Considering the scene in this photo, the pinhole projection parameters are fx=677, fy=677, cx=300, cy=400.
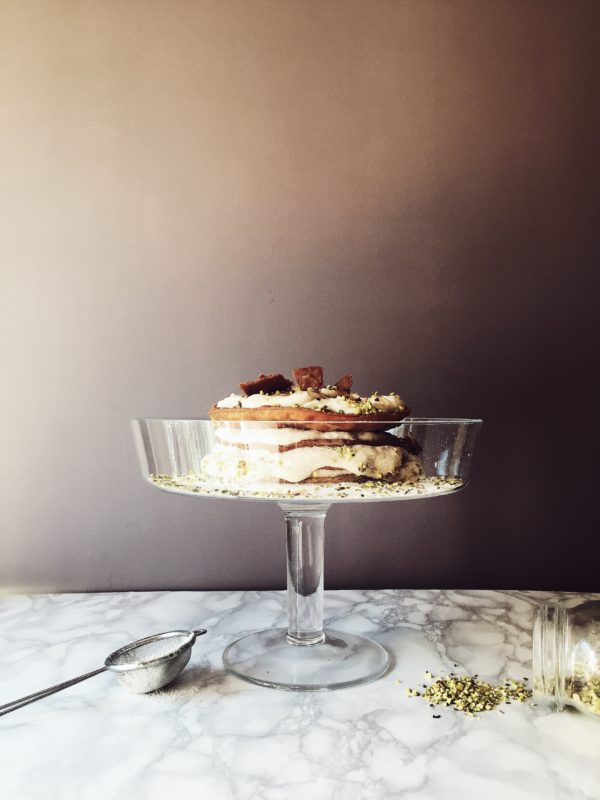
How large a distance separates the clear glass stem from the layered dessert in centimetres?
17

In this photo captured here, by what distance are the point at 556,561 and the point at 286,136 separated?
995mm

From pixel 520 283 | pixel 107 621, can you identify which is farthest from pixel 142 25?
pixel 107 621

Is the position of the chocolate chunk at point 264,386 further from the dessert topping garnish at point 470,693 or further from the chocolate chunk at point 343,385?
the dessert topping garnish at point 470,693

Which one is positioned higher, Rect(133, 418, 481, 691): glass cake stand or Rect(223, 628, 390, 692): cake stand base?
Rect(133, 418, 481, 691): glass cake stand

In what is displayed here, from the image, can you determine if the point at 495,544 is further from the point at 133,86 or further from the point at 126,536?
the point at 133,86

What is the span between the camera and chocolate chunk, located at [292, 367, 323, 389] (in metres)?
0.96

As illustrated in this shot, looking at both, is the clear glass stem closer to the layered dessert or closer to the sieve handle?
the layered dessert

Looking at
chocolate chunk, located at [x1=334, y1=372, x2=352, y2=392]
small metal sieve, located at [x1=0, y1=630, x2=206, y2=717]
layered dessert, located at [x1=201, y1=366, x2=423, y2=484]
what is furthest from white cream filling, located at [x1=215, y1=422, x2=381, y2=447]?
small metal sieve, located at [x1=0, y1=630, x2=206, y2=717]

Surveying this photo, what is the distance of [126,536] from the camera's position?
1.35m

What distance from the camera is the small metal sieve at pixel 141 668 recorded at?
84 cm

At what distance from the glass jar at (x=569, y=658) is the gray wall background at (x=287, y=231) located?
0.54 metres

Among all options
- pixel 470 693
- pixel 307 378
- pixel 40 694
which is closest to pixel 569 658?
pixel 470 693

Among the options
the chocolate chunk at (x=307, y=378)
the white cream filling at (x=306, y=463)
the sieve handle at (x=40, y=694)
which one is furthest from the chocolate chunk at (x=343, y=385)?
the sieve handle at (x=40, y=694)

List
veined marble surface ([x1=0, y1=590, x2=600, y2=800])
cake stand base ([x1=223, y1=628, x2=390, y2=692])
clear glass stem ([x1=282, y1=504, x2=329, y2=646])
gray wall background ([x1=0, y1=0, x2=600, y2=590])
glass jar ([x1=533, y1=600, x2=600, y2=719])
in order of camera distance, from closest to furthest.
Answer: veined marble surface ([x1=0, y1=590, x2=600, y2=800])
glass jar ([x1=533, y1=600, x2=600, y2=719])
cake stand base ([x1=223, y1=628, x2=390, y2=692])
clear glass stem ([x1=282, y1=504, x2=329, y2=646])
gray wall background ([x1=0, y1=0, x2=600, y2=590])
